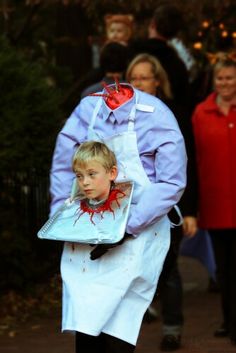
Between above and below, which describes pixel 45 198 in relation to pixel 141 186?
below

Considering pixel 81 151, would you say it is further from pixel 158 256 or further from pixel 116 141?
pixel 158 256

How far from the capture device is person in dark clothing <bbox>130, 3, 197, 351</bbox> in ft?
19.3

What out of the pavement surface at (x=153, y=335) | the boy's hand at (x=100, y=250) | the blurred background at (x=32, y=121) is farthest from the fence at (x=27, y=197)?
the boy's hand at (x=100, y=250)

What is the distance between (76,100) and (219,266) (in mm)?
3678

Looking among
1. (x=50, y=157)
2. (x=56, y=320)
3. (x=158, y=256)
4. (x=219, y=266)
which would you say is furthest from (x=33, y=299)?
(x=158, y=256)

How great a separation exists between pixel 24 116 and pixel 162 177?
2.79m

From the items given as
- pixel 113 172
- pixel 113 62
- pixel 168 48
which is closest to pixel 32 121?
pixel 113 62

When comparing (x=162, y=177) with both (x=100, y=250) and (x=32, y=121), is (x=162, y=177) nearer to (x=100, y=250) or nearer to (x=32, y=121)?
(x=100, y=250)

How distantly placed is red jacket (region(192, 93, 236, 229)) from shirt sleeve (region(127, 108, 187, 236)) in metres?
1.84

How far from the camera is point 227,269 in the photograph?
6.67m

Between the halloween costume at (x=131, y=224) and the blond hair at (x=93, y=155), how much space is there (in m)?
0.11

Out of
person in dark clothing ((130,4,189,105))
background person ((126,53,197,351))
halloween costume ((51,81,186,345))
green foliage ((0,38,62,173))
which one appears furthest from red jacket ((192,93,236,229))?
halloween costume ((51,81,186,345))

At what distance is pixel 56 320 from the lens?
7555mm

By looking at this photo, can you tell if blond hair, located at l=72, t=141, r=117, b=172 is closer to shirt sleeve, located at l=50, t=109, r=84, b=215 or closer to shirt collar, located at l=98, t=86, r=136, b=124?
shirt collar, located at l=98, t=86, r=136, b=124
